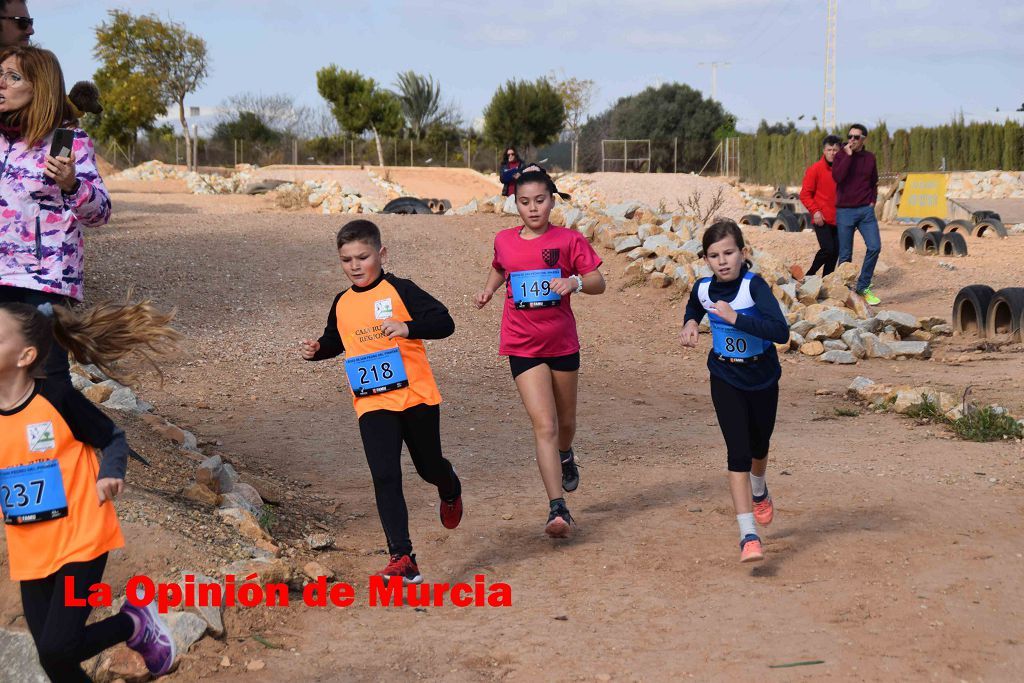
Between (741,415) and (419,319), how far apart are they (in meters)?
1.55

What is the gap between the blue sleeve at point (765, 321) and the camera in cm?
499

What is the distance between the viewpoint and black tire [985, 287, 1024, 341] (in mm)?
12117

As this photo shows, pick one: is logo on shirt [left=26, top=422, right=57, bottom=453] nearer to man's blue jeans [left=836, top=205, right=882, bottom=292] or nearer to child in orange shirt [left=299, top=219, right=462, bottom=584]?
child in orange shirt [left=299, top=219, right=462, bottom=584]

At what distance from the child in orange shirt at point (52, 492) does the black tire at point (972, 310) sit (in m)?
11.1

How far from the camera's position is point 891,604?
4.66 meters

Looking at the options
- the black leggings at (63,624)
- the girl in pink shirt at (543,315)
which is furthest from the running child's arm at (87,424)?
the girl in pink shirt at (543,315)

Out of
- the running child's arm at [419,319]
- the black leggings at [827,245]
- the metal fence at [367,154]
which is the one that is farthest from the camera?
the metal fence at [367,154]

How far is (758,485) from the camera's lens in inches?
220

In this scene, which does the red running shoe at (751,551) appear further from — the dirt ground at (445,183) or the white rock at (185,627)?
the dirt ground at (445,183)

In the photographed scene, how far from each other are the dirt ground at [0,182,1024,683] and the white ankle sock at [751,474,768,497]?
29 centimetres

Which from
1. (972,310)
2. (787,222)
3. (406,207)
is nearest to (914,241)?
(787,222)

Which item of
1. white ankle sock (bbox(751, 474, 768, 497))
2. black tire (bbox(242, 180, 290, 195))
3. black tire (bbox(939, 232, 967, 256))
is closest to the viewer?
white ankle sock (bbox(751, 474, 768, 497))

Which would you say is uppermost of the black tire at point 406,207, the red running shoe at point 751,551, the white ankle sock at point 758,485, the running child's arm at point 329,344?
the black tire at point 406,207

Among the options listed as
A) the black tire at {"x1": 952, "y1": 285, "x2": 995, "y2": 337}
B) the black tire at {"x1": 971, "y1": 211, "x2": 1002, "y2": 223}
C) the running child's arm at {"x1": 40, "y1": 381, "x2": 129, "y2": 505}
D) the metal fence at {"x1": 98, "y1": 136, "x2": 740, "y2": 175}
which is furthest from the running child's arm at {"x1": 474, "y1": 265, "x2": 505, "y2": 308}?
the metal fence at {"x1": 98, "y1": 136, "x2": 740, "y2": 175}
